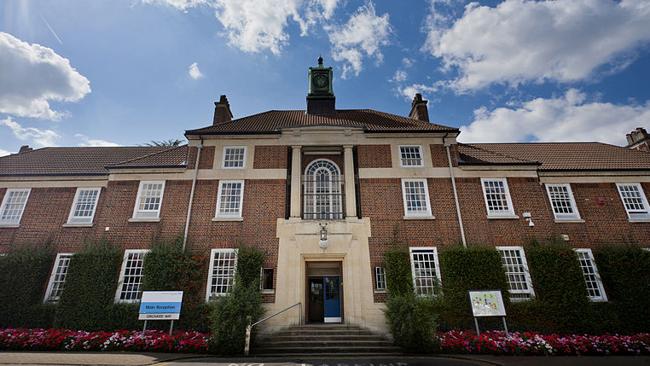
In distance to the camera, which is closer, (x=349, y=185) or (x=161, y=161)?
(x=349, y=185)

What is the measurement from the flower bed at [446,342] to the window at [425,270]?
2.12m

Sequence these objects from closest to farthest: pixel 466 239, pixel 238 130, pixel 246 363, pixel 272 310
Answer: pixel 246 363, pixel 272 310, pixel 466 239, pixel 238 130

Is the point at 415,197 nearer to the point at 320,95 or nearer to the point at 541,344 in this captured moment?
the point at 541,344

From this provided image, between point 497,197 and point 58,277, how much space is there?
22811 mm

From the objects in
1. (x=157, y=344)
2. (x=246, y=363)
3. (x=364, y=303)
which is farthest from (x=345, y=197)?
(x=157, y=344)

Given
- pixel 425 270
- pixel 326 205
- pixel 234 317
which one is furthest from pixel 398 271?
pixel 234 317

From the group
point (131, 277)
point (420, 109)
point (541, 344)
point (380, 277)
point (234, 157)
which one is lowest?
point (541, 344)

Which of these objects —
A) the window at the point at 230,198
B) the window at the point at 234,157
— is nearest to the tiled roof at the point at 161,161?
the window at the point at 234,157

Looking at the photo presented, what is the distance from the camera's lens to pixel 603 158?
1830 cm

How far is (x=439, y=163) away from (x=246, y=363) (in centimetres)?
1300

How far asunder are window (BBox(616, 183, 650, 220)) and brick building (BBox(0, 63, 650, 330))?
7cm

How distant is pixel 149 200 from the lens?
1563 centimetres

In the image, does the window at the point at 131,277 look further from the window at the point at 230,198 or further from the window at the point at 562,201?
the window at the point at 562,201

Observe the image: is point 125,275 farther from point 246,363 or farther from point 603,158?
point 603,158
